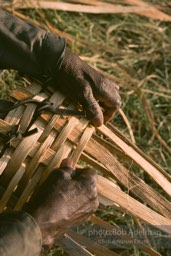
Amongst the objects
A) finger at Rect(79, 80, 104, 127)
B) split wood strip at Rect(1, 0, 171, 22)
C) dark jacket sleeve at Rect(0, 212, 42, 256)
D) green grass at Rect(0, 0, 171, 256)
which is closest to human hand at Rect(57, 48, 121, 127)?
finger at Rect(79, 80, 104, 127)

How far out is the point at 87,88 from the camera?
157cm

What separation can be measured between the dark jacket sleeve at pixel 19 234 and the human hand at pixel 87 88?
1.21 feet

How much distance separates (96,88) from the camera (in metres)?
1.61

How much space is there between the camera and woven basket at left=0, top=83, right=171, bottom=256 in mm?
1384

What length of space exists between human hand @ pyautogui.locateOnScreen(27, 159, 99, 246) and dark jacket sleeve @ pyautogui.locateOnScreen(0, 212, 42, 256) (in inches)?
1.2

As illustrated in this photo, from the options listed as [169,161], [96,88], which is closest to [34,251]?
[96,88]

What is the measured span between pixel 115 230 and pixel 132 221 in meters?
0.41

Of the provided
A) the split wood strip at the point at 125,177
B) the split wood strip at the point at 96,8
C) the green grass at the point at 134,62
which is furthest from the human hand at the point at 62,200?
the split wood strip at the point at 96,8

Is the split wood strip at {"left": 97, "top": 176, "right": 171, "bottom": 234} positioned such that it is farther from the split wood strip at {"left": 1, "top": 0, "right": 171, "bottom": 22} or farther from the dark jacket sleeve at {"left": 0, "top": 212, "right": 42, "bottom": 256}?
the split wood strip at {"left": 1, "top": 0, "right": 171, "bottom": 22}

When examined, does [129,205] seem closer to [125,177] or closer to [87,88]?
[125,177]

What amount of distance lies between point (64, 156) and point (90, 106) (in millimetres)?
184

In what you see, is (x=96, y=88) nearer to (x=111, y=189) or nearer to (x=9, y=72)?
(x=111, y=189)

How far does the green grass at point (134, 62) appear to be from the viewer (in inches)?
98.0

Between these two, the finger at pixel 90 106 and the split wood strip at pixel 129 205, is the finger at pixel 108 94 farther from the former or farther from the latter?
the split wood strip at pixel 129 205
